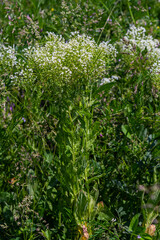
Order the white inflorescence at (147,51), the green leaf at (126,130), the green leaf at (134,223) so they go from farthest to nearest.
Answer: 1. the white inflorescence at (147,51)
2. the green leaf at (126,130)
3. the green leaf at (134,223)

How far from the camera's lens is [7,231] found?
1545mm

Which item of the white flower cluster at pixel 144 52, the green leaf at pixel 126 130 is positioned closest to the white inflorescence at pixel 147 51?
the white flower cluster at pixel 144 52

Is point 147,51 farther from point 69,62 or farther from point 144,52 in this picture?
point 69,62

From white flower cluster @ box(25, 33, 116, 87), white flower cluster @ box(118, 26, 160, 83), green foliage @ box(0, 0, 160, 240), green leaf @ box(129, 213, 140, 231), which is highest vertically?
white flower cluster @ box(118, 26, 160, 83)

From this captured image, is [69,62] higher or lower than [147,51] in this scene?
lower

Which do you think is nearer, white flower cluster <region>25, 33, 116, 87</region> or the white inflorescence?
white flower cluster <region>25, 33, 116, 87</region>

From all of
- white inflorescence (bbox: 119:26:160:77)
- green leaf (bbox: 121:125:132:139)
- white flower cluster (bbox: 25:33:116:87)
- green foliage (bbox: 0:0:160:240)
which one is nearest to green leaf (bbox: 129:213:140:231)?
green foliage (bbox: 0:0:160:240)

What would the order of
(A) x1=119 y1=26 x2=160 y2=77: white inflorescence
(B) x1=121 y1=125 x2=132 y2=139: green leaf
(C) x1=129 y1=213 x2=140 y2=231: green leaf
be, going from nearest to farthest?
(C) x1=129 y1=213 x2=140 y2=231: green leaf
(B) x1=121 y1=125 x2=132 y2=139: green leaf
(A) x1=119 y1=26 x2=160 y2=77: white inflorescence

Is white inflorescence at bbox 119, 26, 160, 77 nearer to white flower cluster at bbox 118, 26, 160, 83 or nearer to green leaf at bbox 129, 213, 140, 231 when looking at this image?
white flower cluster at bbox 118, 26, 160, 83

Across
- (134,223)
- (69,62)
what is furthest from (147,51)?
(134,223)

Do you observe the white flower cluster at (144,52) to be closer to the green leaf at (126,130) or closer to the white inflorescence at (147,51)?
the white inflorescence at (147,51)

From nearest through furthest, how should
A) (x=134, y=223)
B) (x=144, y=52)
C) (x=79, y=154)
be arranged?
1. (x=134, y=223)
2. (x=79, y=154)
3. (x=144, y=52)

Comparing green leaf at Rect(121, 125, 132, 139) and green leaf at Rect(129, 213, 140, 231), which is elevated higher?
green leaf at Rect(121, 125, 132, 139)

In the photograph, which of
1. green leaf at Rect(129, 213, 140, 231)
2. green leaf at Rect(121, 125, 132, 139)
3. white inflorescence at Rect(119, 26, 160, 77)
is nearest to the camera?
green leaf at Rect(129, 213, 140, 231)
